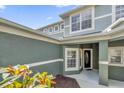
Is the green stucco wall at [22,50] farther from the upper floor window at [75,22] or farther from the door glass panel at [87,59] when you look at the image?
the door glass panel at [87,59]

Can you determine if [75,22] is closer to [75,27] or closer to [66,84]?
[75,27]

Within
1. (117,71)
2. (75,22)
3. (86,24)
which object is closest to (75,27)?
(75,22)

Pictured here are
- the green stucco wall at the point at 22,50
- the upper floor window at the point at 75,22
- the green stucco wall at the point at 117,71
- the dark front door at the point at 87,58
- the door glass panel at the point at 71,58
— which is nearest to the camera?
the green stucco wall at the point at 22,50

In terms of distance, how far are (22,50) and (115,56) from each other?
5590mm

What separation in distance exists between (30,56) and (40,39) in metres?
1.18

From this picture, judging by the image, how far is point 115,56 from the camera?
676 centimetres

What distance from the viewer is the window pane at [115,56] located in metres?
6.61

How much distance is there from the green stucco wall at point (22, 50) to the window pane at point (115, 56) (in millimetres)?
3900

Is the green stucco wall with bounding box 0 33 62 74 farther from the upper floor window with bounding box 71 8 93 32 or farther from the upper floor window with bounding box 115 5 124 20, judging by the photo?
the upper floor window with bounding box 115 5 124 20

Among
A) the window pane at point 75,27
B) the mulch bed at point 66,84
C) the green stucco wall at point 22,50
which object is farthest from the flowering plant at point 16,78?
the window pane at point 75,27

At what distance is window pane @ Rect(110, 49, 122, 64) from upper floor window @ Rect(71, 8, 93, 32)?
2809 millimetres

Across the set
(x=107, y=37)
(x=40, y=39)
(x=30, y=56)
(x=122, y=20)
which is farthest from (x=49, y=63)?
(x=122, y=20)
